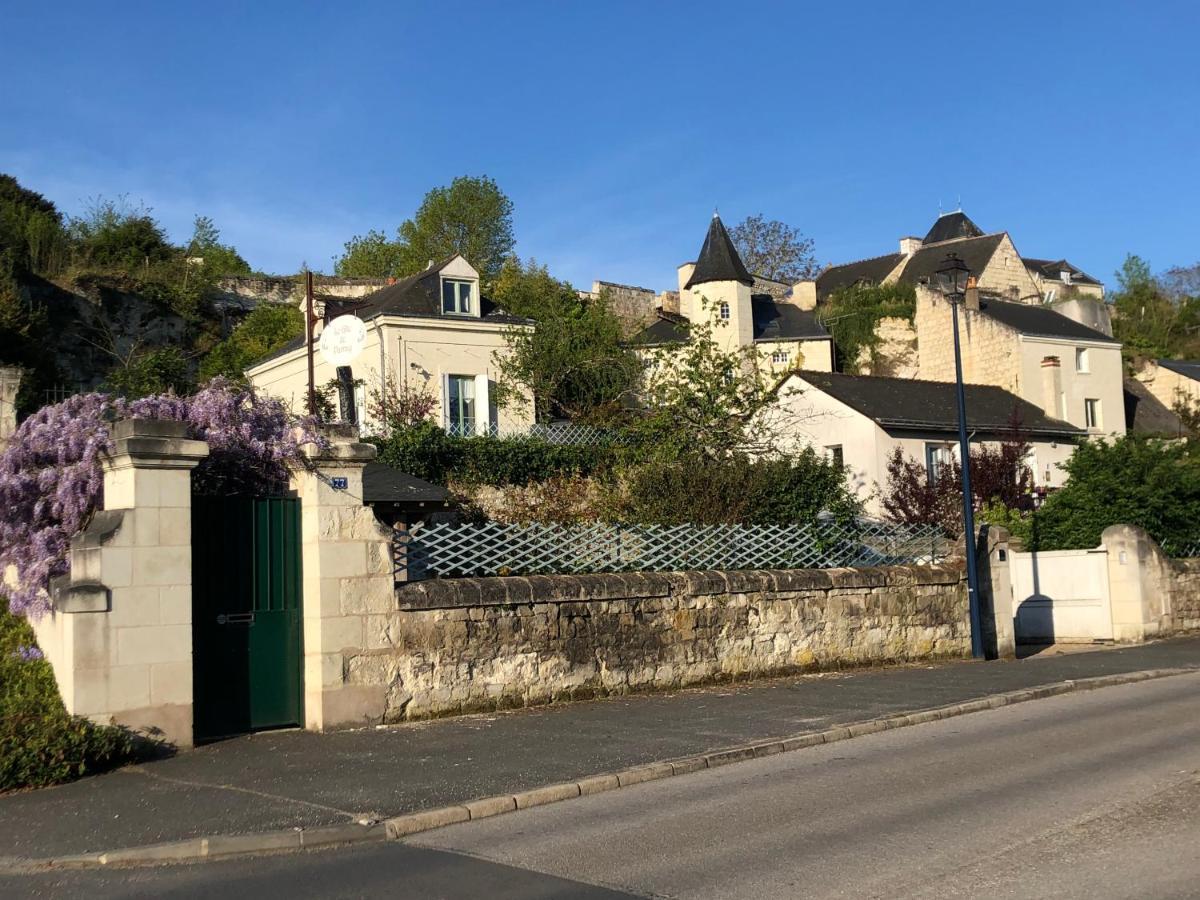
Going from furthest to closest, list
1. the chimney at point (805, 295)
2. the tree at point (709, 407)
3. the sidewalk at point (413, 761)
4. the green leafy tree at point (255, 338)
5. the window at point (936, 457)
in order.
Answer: the chimney at point (805, 295), the green leafy tree at point (255, 338), the window at point (936, 457), the tree at point (709, 407), the sidewalk at point (413, 761)

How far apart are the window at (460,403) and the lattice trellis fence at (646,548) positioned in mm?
18406

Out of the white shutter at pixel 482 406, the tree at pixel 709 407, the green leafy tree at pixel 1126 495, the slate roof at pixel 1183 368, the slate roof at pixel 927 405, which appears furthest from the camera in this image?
the slate roof at pixel 1183 368

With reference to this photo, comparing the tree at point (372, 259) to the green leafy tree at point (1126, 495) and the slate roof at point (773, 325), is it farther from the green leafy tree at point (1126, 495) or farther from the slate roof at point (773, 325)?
the green leafy tree at point (1126, 495)

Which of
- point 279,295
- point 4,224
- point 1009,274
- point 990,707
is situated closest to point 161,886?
point 990,707

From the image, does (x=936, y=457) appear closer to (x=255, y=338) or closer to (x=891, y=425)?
(x=891, y=425)

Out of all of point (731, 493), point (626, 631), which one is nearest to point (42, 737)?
point (626, 631)

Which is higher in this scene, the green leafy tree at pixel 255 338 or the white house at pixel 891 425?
the green leafy tree at pixel 255 338

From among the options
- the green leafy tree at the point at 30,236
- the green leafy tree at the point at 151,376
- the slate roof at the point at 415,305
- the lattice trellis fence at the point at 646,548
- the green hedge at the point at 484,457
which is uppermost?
the green leafy tree at the point at 30,236

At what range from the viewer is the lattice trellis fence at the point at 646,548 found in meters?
13.1

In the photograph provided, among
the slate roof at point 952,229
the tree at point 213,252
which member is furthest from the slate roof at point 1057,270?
the tree at point 213,252

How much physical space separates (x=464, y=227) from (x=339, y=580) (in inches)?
2111

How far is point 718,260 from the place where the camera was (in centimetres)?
5250

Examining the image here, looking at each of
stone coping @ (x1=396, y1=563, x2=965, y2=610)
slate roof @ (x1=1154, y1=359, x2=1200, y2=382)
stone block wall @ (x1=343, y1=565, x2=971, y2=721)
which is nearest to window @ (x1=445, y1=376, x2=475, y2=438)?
stone coping @ (x1=396, y1=563, x2=965, y2=610)

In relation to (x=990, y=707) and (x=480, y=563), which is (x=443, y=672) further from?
(x=990, y=707)
